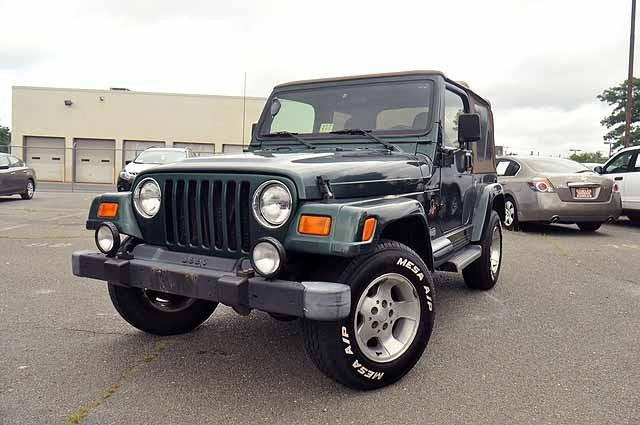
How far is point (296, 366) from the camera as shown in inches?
130

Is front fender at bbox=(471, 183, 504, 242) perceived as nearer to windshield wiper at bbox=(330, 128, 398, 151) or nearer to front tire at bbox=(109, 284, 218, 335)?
windshield wiper at bbox=(330, 128, 398, 151)

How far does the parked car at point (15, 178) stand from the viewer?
44.9 feet

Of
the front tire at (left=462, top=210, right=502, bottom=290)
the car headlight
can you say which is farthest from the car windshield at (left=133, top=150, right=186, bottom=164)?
the car headlight

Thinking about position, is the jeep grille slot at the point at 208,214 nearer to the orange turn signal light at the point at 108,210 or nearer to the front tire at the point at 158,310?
the orange turn signal light at the point at 108,210

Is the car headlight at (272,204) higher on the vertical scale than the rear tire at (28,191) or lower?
higher

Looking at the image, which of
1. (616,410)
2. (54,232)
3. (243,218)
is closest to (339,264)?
(243,218)

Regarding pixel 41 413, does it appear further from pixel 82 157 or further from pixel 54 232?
pixel 82 157

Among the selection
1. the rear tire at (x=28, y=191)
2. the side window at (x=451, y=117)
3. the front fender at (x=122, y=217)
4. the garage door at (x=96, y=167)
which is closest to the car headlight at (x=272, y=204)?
the front fender at (x=122, y=217)

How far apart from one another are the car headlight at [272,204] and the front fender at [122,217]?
92cm

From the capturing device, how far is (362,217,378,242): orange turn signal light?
8.61ft

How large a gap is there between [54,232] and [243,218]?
23.6 ft

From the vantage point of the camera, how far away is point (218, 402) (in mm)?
2807

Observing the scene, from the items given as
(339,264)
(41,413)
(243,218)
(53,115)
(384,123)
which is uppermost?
(53,115)

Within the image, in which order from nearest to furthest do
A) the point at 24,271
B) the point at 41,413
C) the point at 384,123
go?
the point at 41,413, the point at 384,123, the point at 24,271
